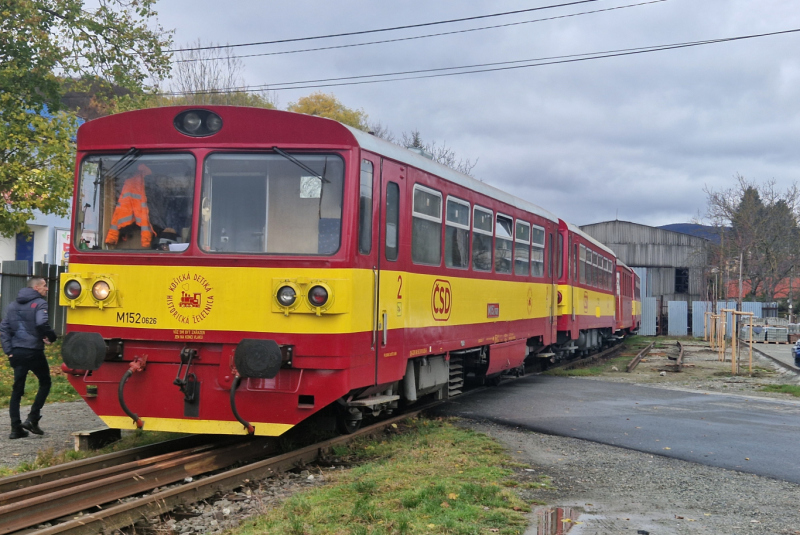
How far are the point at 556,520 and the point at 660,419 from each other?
577 cm

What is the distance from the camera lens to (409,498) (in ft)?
19.2

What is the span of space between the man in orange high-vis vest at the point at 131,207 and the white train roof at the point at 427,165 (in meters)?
1.98

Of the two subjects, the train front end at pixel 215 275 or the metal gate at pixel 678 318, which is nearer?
the train front end at pixel 215 275

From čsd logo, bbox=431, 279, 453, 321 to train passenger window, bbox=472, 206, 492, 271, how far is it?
1.02 metres

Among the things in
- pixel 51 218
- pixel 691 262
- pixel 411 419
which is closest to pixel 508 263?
pixel 411 419

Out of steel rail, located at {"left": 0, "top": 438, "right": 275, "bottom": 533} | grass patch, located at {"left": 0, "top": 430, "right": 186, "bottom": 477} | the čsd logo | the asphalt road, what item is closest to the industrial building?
the asphalt road

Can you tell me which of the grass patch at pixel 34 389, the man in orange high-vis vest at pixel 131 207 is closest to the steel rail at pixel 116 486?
the man in orange high-vis vest at pixel 131 207

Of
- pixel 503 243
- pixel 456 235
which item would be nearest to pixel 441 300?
pixel 456 235

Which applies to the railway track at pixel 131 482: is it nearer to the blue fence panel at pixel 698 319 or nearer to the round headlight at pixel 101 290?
the round headlight at pixel 101 290

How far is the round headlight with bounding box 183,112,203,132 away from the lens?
287 inches

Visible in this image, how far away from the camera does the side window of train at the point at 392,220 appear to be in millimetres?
7965

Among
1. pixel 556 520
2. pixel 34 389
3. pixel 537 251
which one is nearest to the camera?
pixel 556 520

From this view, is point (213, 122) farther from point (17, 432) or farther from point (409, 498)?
point (17, 432)

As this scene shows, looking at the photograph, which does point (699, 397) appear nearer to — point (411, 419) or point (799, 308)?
point (411, 419)
